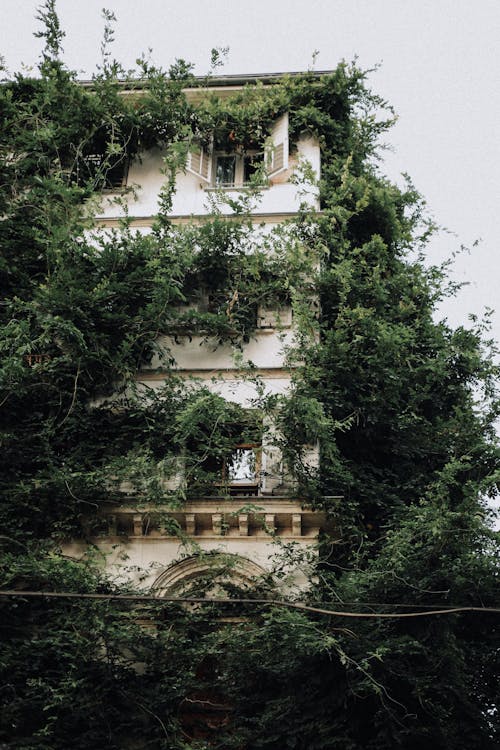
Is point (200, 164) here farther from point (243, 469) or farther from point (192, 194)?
point (243, 469)

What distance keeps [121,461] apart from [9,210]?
574 centimetres

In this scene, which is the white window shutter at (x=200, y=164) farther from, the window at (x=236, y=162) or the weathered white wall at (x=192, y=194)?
the weathered white wall at (x=192, y=194)

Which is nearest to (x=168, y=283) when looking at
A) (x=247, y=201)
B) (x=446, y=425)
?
(x=247, y=201)

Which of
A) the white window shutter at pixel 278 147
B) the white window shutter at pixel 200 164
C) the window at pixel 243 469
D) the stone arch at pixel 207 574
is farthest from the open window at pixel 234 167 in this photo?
the stone arch at pixel 207 574

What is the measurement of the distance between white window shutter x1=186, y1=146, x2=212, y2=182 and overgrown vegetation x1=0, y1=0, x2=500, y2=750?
489 millimetres

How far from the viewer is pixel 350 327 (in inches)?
610

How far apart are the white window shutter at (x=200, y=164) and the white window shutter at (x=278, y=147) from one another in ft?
4.43

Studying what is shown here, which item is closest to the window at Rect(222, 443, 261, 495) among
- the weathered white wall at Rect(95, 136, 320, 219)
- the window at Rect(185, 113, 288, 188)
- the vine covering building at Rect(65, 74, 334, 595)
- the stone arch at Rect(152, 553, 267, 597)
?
the vine covering building at Rect(65, 74, 334, 595)

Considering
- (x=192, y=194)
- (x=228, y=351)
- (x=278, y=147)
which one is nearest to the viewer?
(x=228, y=351)

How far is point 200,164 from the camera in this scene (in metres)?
18.7

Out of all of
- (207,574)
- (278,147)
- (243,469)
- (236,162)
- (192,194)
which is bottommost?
(207,574)

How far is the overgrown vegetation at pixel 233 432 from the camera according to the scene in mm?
11133

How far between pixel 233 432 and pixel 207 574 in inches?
112

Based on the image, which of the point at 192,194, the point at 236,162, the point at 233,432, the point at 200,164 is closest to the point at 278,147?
the point at 236,162
